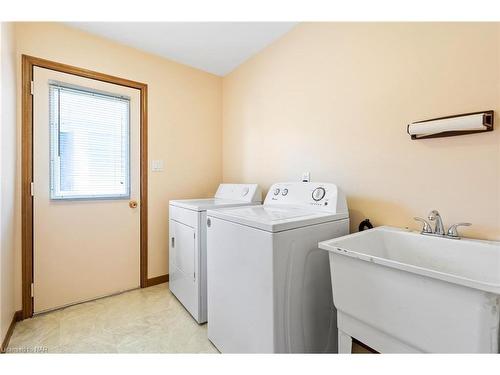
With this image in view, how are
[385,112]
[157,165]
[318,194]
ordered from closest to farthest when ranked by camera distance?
[385,112], [318,194], [157,165]

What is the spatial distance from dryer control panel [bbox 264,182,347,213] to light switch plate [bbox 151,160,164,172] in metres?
1.24

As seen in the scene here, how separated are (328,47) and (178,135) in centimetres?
165

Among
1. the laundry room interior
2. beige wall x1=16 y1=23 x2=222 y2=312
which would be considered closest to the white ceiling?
the laundry room interior

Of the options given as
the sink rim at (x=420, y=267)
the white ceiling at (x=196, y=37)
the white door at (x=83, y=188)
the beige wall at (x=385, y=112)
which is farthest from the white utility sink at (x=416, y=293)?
the white door at (x=83, y=188)

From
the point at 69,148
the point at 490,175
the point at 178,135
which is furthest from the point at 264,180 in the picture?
the point at 69,148

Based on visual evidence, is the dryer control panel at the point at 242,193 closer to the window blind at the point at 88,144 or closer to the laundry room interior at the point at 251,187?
the laundry room interior at the point at 251,187

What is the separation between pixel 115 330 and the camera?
1.69 meters

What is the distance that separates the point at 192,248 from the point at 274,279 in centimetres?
91

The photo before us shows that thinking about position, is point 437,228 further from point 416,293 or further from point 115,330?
point 115,330

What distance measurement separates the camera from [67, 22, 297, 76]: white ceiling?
193 cm

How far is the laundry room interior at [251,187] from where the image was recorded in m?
1.05

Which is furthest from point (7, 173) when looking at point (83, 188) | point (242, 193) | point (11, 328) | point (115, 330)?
point (242, 193)

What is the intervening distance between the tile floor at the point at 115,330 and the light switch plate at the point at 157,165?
4.06 ft

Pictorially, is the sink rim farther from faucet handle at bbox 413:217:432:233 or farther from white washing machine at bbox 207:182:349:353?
white washing machine at bbox 207:182:349:353
